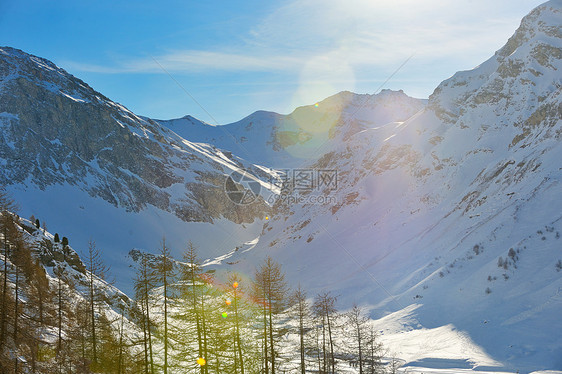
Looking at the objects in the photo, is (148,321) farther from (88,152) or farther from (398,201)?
(88,152)

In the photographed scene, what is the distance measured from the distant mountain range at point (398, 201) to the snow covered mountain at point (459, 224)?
0.70ft

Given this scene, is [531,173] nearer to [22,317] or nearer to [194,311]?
[194,311]

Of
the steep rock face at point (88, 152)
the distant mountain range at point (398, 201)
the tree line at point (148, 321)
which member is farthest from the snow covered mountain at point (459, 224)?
the steep rock face at point (88, 152)

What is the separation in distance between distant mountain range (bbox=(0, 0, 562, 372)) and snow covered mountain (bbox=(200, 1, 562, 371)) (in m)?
0.21

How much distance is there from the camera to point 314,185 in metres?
113

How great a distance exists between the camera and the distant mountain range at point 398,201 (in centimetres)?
2802

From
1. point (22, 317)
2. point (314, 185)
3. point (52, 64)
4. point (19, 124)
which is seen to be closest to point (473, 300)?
point (22, 317)

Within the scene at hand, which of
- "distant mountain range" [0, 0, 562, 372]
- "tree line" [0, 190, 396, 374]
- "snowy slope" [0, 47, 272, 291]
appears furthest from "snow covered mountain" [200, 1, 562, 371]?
"snowy slope" [0, 47, 272, 291]

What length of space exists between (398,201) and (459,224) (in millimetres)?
22976

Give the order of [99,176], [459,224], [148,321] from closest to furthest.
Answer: [148,321] → [459,224] → [99,176]

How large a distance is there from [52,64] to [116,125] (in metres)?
50.7

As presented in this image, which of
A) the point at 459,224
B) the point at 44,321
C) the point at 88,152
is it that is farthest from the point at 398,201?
the point at 88,152

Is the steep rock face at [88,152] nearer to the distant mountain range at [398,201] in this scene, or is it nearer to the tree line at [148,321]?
the distant mountain range at [398,201]

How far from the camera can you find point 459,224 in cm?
4762
